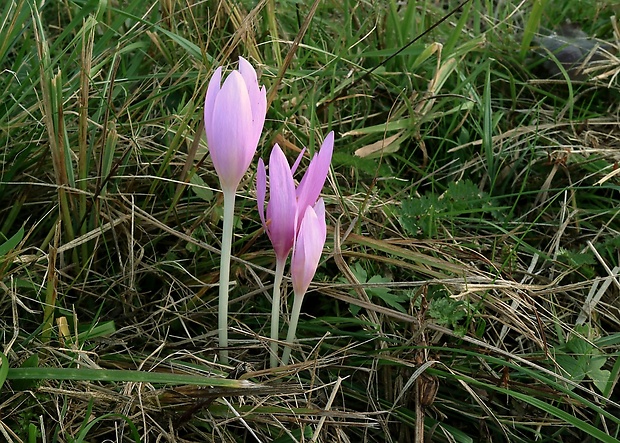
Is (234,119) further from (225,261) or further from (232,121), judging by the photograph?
(225,261)

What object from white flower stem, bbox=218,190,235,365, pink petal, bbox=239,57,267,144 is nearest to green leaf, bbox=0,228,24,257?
white flower stem, bbox=218,190,235,365

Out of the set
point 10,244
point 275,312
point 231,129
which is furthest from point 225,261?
point 10,244

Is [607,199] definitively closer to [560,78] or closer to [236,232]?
[560,78]

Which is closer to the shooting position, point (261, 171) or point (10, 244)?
point (261, 171)

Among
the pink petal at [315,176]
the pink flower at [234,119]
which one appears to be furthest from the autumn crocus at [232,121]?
the pink petal at [315,176]

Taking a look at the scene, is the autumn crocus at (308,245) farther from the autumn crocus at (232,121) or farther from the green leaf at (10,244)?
the green leaf at (10,244)

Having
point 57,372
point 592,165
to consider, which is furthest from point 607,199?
point 57,372
